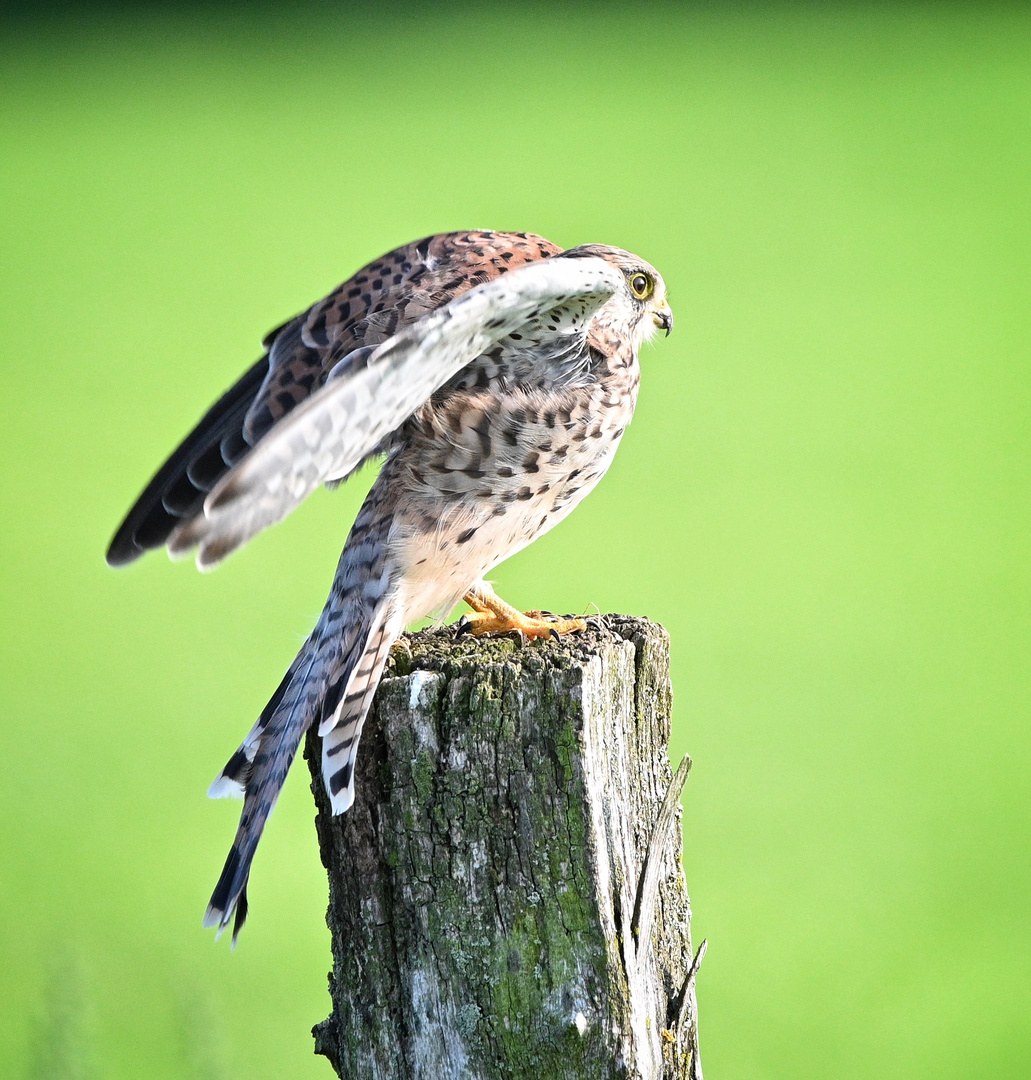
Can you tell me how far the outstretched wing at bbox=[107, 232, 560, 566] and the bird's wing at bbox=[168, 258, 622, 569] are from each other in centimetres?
29

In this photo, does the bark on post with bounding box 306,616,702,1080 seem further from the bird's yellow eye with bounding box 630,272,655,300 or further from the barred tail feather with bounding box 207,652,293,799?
the bird's yellow eye with bounding box 630,272,655,300

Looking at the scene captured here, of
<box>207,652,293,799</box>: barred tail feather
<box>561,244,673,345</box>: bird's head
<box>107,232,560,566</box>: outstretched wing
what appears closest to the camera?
<box>207,652,293,799</box>: barred tail feather

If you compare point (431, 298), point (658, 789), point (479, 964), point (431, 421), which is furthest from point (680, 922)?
point (431, 298)

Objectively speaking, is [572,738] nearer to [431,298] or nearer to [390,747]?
[390,747]

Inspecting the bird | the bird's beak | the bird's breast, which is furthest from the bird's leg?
the bird's beak

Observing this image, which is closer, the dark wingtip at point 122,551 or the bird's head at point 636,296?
the dark wingtip at point 122,551

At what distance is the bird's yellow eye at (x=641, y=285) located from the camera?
3086 mm

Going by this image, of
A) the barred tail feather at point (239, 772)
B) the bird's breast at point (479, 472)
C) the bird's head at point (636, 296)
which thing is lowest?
the barred tail feather at point (239, 772)

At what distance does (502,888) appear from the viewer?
2.16 m

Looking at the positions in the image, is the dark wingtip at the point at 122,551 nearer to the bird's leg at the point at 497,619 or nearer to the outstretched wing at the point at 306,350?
the outstretched wing at the point at 306,350

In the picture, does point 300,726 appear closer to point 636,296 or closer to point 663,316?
point 636,296

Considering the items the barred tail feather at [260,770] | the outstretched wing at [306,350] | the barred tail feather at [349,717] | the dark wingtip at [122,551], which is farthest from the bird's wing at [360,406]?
the dark wingtip at [122,551]

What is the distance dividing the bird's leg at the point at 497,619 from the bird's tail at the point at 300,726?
1.34 ft

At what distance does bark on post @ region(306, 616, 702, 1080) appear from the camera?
7.03 ft
